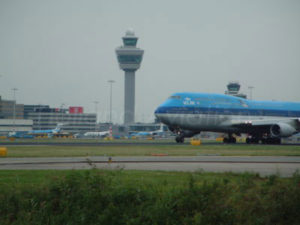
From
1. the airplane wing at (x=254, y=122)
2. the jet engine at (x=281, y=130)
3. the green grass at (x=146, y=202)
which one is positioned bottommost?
the green grass at (x=146, y=202)

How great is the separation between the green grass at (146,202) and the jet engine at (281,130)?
50.3m

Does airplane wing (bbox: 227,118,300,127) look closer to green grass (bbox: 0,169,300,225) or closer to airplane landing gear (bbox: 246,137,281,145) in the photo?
airplane landing gear (bbox: 246,137,281,145)

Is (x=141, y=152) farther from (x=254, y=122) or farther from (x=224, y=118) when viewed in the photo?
(x=254, y=122)

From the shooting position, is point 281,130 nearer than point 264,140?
Yes

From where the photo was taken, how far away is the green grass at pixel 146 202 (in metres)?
15.9

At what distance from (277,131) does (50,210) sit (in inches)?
2169

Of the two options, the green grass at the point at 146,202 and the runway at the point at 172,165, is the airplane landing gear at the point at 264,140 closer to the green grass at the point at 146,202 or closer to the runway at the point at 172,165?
the runway at the point at 172,165

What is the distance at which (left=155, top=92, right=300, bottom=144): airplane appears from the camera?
223 feet

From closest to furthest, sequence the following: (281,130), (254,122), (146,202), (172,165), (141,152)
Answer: (146,202) → (172,165) → (141,152) → (281,130) → (254,122)

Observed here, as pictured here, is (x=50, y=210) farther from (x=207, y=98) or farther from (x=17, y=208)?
(x=207, y=98)

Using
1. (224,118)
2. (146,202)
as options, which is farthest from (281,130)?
(146,202)

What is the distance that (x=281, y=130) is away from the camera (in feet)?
222

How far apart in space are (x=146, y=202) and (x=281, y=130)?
53.6 metres

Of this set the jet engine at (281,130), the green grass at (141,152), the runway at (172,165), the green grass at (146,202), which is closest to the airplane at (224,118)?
the jet engine at (281,130)
